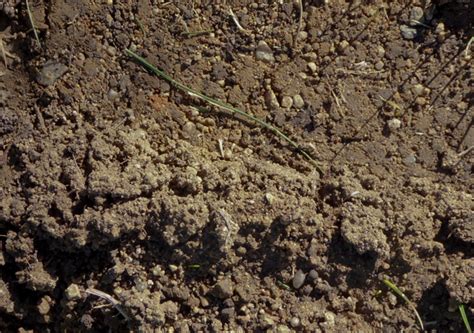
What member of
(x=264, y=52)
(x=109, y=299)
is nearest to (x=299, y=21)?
(x=264, y=52)

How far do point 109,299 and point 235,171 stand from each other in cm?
62

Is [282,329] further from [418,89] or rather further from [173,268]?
[418,89]

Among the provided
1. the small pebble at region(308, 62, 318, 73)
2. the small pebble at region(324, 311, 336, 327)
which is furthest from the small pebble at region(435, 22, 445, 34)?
the small pebble at region(324, 311, 336, 327)

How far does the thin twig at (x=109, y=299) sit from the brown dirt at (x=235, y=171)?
11mm

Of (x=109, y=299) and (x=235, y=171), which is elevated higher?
(x=235, y=171)

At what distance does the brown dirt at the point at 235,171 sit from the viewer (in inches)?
87.8

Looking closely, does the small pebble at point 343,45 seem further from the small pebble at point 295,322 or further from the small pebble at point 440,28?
the small pebble at point 295,322

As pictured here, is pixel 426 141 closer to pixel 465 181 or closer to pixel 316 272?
pixel 465 181

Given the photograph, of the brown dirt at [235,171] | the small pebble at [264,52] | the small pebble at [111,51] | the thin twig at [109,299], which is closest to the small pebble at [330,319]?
the brown dirt at [235,171]

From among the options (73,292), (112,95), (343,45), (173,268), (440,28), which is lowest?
(73,292)

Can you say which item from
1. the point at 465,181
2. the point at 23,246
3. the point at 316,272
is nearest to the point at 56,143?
the point at 23,246

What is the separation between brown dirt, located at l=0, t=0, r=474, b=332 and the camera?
2.23 metres

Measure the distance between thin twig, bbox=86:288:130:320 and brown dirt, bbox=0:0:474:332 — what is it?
0.5 inches

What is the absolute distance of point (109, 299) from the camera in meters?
2.23
